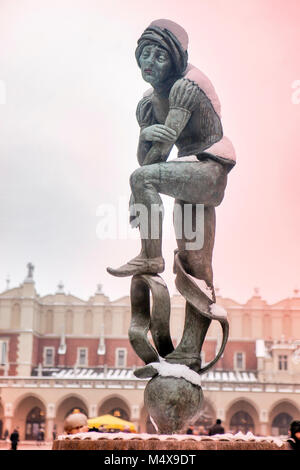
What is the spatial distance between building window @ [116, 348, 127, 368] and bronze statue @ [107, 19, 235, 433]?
46.4 m

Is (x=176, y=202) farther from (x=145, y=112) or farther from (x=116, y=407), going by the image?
(x=116, y=407)

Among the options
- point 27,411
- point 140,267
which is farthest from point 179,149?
point 27,411

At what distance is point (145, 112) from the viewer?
4.87 metres

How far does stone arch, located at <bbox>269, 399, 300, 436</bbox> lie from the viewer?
42.0 meters

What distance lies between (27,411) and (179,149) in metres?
41.0

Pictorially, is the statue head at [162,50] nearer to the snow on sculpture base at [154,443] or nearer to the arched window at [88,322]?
the snow on sculpture base at [154,443]

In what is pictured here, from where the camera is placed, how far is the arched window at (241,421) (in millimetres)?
42531

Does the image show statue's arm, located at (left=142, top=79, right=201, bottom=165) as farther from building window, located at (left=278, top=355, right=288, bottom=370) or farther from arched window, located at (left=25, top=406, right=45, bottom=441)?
building window, located at (left=278, top=355, right=288, bottom=370)

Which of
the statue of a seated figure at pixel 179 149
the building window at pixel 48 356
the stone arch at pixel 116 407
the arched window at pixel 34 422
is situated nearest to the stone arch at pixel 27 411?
the arched window at pixel 34 422

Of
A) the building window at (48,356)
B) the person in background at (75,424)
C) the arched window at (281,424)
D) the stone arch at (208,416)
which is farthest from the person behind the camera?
the building window at (48,356)

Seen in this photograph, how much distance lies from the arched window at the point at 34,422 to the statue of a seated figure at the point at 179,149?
133 ft

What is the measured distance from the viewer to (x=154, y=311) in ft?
14.0

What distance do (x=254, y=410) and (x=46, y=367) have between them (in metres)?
15.9
